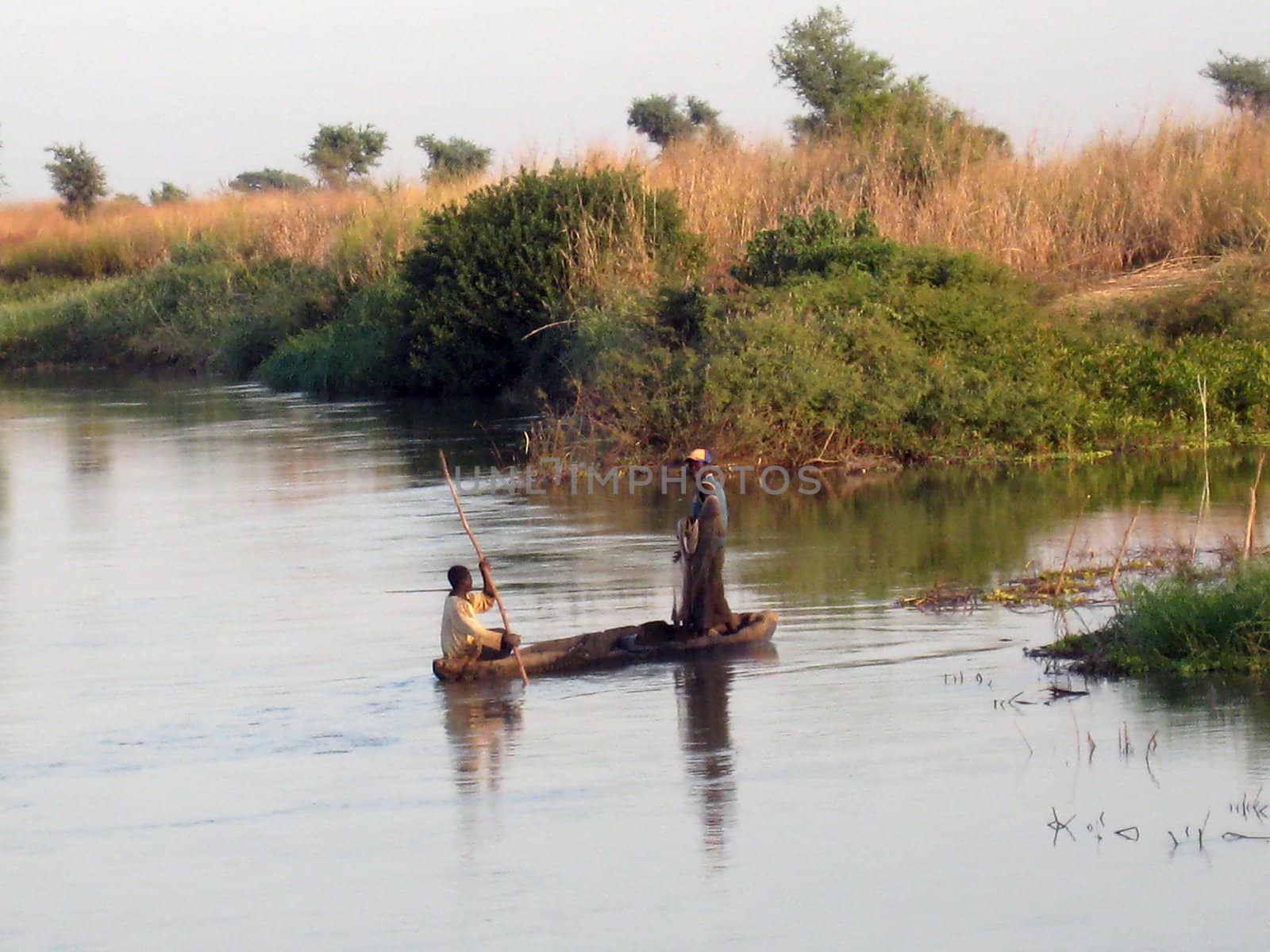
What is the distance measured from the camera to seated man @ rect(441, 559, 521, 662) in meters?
11.1

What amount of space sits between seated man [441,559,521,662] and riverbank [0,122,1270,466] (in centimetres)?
944

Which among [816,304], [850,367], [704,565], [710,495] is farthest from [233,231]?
[704,565]

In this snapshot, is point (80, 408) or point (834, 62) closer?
point (80, 408)

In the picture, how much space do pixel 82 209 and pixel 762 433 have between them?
2065 inches

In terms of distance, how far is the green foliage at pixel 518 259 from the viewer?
30156 mm

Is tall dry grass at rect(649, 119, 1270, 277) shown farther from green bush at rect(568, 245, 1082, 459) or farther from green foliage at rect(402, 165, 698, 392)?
green bush at rect(568, 245, 1082, 459)

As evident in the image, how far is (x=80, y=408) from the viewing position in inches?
1423

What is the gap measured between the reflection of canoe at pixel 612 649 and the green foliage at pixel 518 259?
17.9m

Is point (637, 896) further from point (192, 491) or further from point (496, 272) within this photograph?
point (496, 272)

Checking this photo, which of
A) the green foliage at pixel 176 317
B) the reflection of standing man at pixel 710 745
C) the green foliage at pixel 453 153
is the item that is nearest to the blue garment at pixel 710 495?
the reflection of standing man at pixel 710 745

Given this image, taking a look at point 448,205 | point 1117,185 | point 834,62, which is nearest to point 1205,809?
point 1117,185

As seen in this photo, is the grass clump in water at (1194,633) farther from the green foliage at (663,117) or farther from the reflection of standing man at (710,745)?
the green foliage at (663,117)

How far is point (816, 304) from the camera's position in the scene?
22.1 metres

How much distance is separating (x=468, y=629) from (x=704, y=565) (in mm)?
1579
